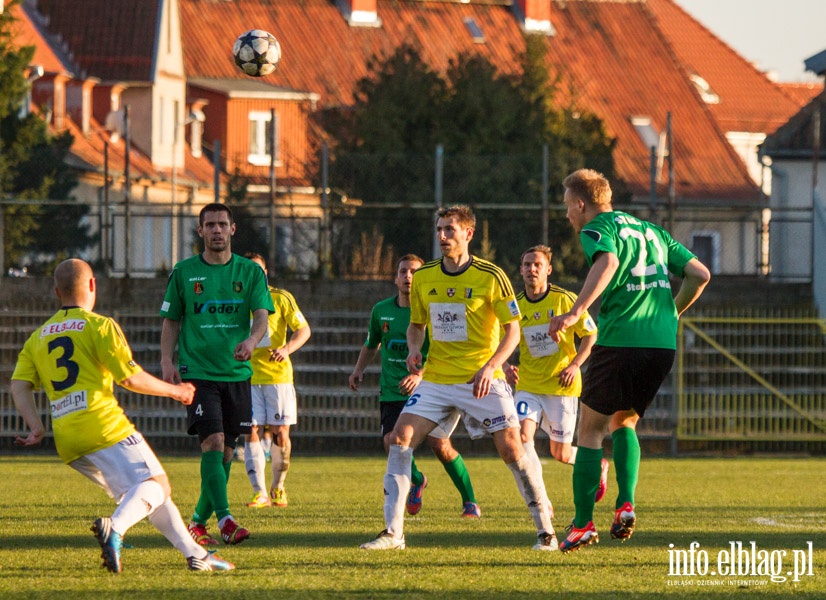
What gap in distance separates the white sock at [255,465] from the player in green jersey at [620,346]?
3993mm

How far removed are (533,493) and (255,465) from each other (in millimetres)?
3816

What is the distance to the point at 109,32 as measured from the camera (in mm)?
41781

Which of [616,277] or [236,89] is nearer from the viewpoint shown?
[616,277]

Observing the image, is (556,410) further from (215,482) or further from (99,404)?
(99,404)

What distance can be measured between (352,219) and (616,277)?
1375 centimetres

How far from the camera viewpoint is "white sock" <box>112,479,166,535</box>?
281 inches

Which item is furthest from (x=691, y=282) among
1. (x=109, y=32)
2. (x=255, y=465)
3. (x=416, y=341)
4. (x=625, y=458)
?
(x=109, y=32)

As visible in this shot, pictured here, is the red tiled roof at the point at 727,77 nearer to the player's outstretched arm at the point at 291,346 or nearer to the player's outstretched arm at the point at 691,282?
the player's outstretched arm at the point at 291,346

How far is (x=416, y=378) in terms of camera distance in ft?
32.1

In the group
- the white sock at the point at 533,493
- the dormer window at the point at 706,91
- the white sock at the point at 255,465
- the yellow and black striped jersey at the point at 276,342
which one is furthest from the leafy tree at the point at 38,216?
the dormer window at the point at 706,91

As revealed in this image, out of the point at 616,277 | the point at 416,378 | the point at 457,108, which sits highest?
the point at 457,108

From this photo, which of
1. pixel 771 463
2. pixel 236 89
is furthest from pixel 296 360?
pixel 236 89

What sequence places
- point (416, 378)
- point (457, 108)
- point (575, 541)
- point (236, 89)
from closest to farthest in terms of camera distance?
point (575, 541) < point (416, 378) < point (457, 108) < point (236, 89)

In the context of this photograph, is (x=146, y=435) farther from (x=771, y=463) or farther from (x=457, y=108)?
(x=457, y=108)
